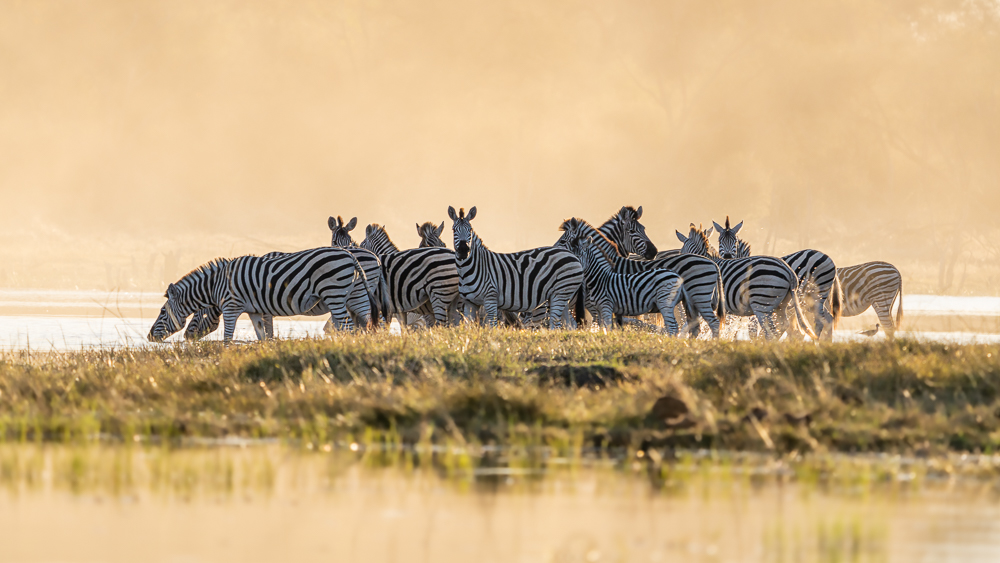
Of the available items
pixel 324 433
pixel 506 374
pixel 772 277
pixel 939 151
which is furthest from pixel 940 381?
pixel 939 151

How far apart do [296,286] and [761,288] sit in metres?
6.41

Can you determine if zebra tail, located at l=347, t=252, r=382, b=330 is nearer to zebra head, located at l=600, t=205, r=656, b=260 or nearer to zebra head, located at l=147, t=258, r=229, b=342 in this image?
zebra head, located at l=147, t=258, r=229, b=342

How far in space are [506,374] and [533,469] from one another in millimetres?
3253

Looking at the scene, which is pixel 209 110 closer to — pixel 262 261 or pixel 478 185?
pixel 478 185

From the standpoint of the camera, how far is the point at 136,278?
69312 millimetres

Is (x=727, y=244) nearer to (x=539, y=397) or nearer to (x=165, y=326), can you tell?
(x=165, y=326)

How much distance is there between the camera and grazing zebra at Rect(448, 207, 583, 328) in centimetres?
1850

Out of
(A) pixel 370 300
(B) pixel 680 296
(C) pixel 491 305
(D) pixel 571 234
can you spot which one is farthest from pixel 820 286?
(A) pixel 370 300

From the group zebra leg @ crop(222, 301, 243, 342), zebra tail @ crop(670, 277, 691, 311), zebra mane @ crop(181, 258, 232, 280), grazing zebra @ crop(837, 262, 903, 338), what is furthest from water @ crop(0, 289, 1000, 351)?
zebra tail @ crop(670, 277, 691, 311)

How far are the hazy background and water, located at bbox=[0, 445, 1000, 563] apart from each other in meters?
77.4

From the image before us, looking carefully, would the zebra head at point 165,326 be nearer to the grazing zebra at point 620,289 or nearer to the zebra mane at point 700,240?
the grazing zebra at point 620,289

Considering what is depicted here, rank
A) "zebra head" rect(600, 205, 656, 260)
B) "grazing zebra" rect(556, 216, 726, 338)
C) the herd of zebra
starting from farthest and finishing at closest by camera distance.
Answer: "zebra head" rect(600, 205, 656, 260) < "grazing zebra" rect(556, 216, 726, 338) < the herd of zebra

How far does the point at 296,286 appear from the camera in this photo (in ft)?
59.7

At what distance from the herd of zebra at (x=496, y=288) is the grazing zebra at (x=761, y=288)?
0.05 ft
